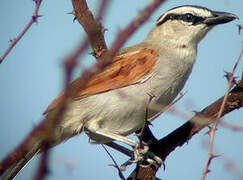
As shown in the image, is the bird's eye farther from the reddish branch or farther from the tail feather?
the tail feather

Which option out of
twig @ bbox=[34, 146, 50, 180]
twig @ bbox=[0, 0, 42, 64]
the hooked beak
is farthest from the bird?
twig @ bbox=[34, 146, 50, 180]

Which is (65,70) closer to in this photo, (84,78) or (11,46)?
(84,78)

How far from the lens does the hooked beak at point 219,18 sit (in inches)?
178

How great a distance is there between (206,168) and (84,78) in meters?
1.64

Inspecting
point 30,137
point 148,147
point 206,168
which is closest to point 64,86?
point 30,137

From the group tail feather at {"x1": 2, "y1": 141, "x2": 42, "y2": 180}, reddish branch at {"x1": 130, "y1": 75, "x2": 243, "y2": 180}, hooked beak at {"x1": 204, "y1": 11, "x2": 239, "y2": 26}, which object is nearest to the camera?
reddish branch at {"x1": 130, "y1": 75, "x2": 243, "y2": 180}

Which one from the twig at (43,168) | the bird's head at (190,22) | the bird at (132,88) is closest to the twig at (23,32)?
the bird at (132,88)

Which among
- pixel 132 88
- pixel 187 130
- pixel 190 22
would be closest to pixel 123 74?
pixel 132 88

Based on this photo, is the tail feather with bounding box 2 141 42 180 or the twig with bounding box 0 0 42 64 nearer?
the twig with bounding box 0 0 42 64

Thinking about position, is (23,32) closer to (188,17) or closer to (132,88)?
(132,88)

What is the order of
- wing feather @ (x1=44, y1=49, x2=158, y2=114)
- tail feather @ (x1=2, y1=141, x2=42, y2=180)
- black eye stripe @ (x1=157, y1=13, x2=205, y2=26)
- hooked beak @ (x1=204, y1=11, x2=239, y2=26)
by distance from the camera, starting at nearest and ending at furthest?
1. tail feather @ (x1=2, y1=141, x2=42, y2=180)
2. wing feather @ (x1=44, y1=49, x2=158, y2=114)
3. hooked beak @ (x1=204, y1=11, x2=239, y2=26)
4. black eye stripe @ (x1=157, y1=13, x2=205, y2=26)

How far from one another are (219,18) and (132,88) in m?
1.59

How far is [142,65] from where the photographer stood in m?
4.36

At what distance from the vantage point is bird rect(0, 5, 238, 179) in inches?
159
